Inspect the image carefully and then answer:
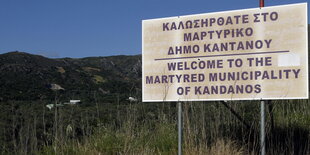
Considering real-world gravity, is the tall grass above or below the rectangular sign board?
below

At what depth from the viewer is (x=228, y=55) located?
550 centimetres

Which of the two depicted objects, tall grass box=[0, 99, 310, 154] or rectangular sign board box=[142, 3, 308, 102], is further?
tall grass box=[0, 99, 310, 154]

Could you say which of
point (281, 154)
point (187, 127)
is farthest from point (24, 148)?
point (281, 154)

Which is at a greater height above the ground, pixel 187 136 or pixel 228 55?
pixel 228 55

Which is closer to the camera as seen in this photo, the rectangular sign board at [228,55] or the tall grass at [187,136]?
the rectangular sign board at [228,55]

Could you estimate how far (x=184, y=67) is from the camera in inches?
226

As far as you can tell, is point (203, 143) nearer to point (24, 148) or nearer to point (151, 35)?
point (151, 35)

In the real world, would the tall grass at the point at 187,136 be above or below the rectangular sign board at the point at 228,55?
below

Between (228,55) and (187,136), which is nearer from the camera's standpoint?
(228,55)

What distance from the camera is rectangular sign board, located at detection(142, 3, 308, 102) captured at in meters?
5.20

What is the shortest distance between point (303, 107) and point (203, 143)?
3.57 metres

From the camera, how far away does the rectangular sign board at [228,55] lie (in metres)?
5.20

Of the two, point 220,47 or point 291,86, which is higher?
point 220,47

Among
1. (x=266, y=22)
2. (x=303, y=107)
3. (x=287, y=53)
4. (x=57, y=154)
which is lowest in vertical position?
(x=57, y=154)
